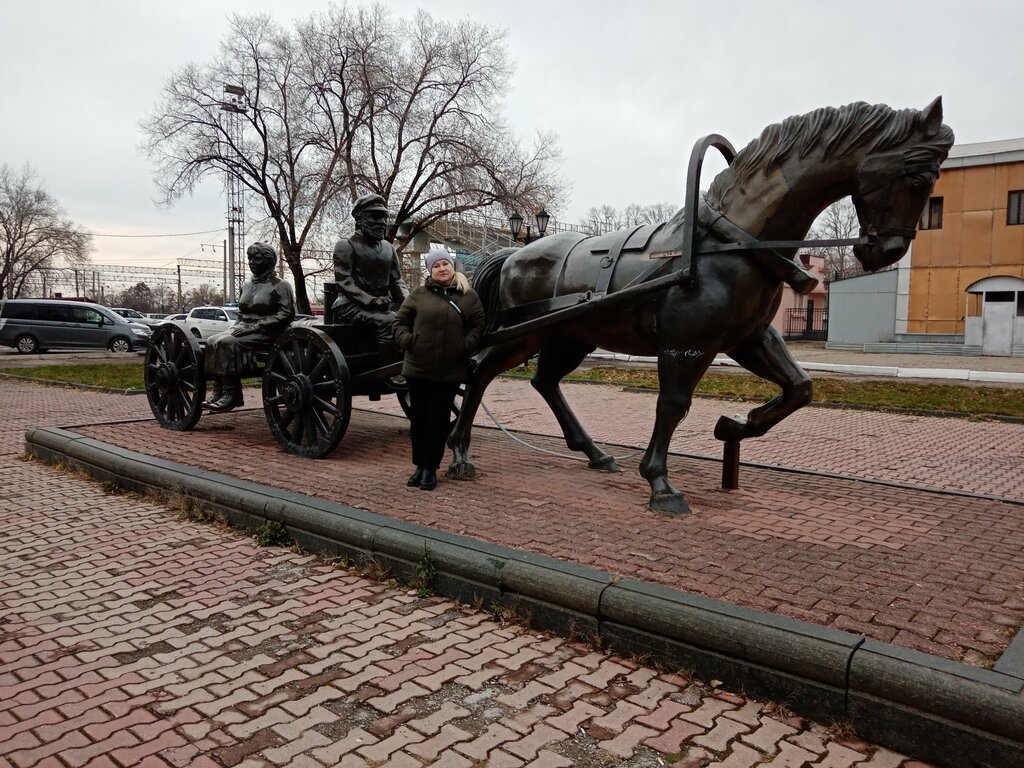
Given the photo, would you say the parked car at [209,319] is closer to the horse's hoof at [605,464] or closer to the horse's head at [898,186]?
the horse's hoof at [605,464]

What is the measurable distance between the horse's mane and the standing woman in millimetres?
1878

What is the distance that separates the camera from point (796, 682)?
9.49 ft

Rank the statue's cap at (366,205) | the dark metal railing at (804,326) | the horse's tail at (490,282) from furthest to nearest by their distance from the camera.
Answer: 1. the dark metal railing at (804,326)
2. the statue's cap at (366,205)
3. the horse's tail at (490,282)

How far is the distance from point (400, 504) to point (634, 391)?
34.8 ft

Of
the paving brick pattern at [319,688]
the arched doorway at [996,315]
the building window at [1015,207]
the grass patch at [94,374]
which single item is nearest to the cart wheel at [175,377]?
the paving brick pattern at [319,688]

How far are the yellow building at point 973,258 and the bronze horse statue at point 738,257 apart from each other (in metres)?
25.8

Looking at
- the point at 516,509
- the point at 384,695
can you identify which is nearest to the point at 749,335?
the point at 516,509

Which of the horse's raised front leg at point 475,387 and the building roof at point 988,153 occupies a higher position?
the building roof at point 988,153

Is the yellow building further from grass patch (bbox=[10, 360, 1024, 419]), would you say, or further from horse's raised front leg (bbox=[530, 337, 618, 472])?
horse's raised front leg (bbox=[530, 337, 618, 472])

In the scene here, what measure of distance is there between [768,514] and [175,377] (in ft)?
19.9

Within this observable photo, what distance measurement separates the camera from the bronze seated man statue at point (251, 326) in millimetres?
7645

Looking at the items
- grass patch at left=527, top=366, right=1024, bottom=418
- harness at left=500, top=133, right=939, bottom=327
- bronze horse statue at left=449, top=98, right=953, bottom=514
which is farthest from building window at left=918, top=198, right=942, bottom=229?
harness at left=500, top=133, right=939, bottom=327

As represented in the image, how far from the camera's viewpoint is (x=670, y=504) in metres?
4.94

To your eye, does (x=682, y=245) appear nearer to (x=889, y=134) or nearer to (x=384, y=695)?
(x=889, y=134)
